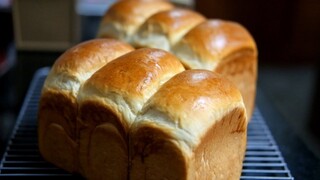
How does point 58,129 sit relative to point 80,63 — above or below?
below

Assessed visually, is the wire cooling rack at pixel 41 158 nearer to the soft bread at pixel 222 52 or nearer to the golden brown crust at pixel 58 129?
the golden brown crust at pixel 58 129

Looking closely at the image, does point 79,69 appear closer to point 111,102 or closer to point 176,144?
point 111,102

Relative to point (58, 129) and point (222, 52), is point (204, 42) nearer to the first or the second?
point (222, 52)

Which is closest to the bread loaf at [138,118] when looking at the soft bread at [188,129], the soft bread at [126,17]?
the soft bread at [188,129]

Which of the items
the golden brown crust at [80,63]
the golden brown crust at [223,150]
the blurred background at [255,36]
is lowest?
the blurred background at [255,36]

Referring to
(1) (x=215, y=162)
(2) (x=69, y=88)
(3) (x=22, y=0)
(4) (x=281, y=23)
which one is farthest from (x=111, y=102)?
(4) (x=281, y=23)

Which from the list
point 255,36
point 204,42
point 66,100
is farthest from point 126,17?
point 255,36

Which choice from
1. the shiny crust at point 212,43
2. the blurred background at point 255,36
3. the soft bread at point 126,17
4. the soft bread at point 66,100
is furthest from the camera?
the blurred background at point 255,36
